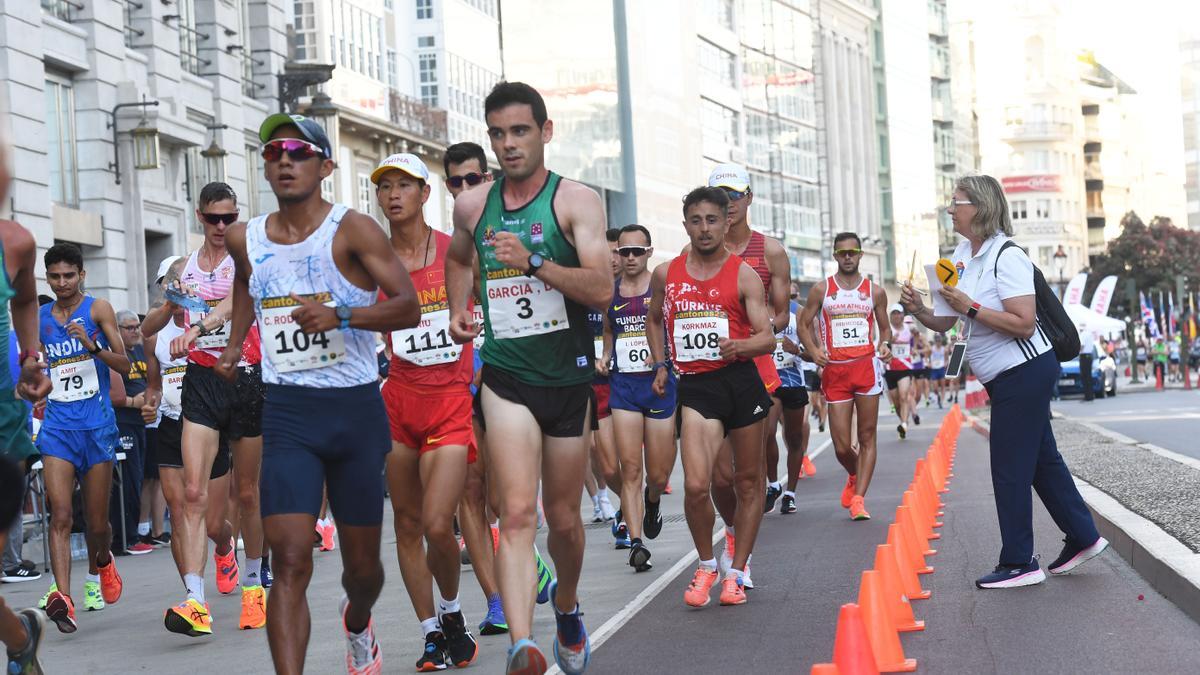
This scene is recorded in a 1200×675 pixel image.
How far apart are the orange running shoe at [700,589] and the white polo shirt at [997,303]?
1674mm

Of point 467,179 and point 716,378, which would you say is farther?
point 716,378

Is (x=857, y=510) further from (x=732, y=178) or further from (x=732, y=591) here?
(x=732, y=591)

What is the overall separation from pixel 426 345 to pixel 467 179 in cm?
155

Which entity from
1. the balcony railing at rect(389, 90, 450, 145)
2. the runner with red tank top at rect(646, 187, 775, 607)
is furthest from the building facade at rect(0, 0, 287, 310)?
the runner with red tank top at rect(646, 187, 775, 607)

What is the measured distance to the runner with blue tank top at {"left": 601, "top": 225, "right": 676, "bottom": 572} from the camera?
11.8 metres

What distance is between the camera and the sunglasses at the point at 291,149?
659 centimetres

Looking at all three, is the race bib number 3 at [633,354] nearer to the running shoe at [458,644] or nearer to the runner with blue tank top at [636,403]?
the runner with blue tank top at [636,403]

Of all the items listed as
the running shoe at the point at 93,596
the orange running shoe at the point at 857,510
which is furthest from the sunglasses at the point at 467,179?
the orange running shoe at the point at 857,510

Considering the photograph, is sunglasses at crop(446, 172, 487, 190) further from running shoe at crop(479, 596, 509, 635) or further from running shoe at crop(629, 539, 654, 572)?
running shoe at crop(629, 539, 654, 572)

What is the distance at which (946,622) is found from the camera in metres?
8.56

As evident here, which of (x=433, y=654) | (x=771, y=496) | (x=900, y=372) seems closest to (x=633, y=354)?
(x=771, y=496)

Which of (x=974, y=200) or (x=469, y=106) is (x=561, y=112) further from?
(x=974, y=200)

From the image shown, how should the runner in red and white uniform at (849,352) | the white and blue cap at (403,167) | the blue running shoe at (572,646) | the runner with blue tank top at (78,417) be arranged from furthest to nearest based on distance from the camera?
the runner in red and white uniform at (849,352) → the runner with blue tank top at (78,417) → the white and blue cap at (403,167) → the blue running shoe at (572,646)

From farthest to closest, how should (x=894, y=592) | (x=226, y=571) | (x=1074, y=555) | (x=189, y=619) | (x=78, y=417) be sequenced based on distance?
(x=226, y=571) → (x=78, y=417) → (x=1074, y=555) → (x=189, y=619) → (x=894, y=592)
